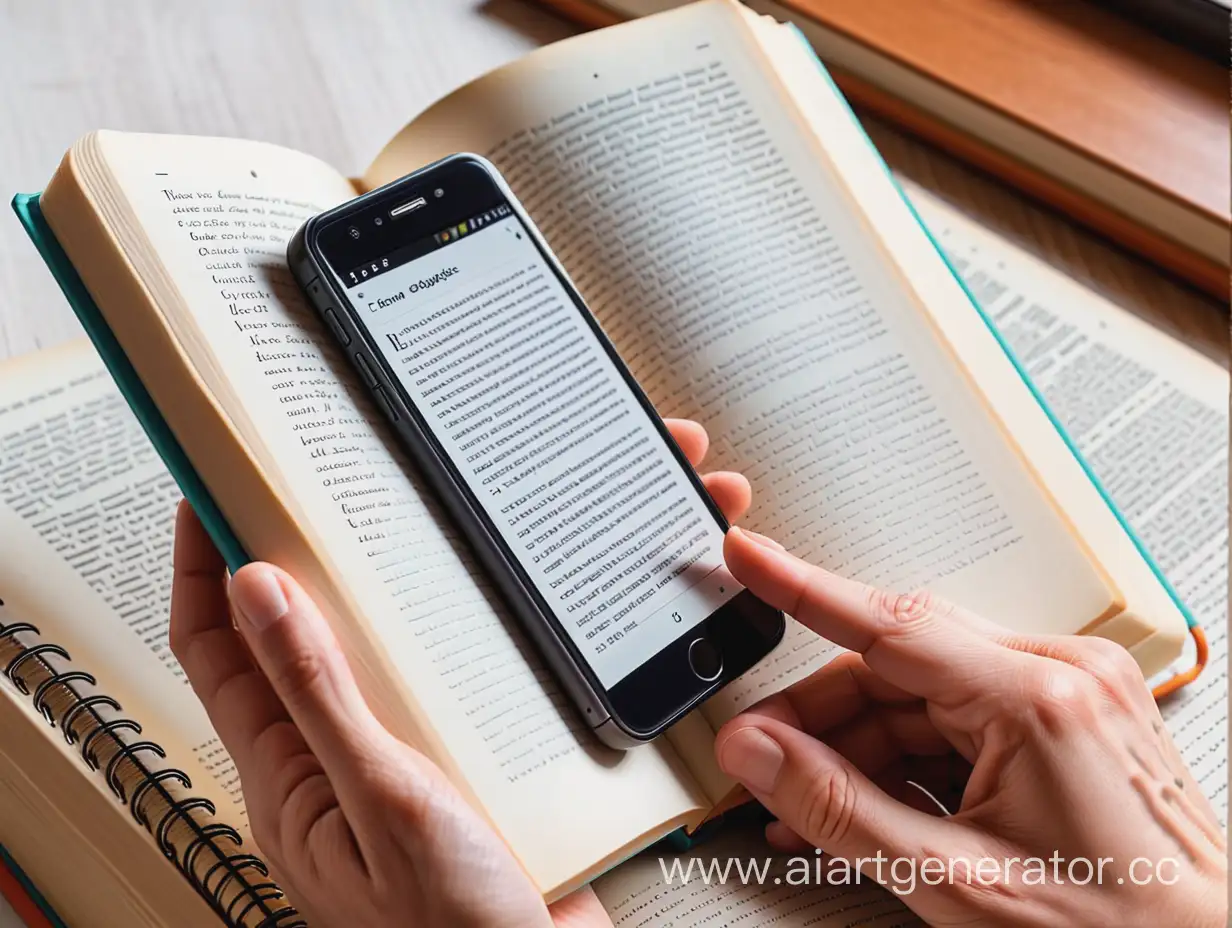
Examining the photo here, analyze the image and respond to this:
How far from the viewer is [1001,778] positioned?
0.47m

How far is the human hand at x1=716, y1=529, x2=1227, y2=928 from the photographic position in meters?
0.45

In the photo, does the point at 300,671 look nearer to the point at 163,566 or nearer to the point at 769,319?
the point at 163,566

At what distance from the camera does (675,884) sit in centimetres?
51

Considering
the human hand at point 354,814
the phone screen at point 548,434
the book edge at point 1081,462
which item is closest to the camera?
the human hand at point 354,814

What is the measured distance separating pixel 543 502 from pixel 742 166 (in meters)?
0.26

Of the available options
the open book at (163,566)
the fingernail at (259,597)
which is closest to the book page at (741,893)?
the open book at (163,566)

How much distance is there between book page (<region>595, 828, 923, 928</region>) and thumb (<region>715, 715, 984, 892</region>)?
28 mm

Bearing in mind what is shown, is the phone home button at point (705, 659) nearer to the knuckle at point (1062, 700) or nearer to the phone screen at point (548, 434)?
the phone screen at point (548, 434)

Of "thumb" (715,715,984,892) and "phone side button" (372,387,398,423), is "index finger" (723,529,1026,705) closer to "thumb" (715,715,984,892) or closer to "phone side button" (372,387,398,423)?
"thumb" (715,715,984,892)

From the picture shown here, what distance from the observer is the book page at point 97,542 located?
52 cm

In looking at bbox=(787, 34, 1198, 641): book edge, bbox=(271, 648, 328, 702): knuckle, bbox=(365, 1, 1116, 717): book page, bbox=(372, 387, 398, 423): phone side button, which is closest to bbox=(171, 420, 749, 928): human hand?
bbox=(271, 648, 328, 702): knuckle

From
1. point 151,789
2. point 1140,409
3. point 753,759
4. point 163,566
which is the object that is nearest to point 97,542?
point 163,566

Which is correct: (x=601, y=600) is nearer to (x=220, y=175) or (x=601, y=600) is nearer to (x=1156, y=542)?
(x=220, y=175)

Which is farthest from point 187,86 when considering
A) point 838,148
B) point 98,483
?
point 838,148
